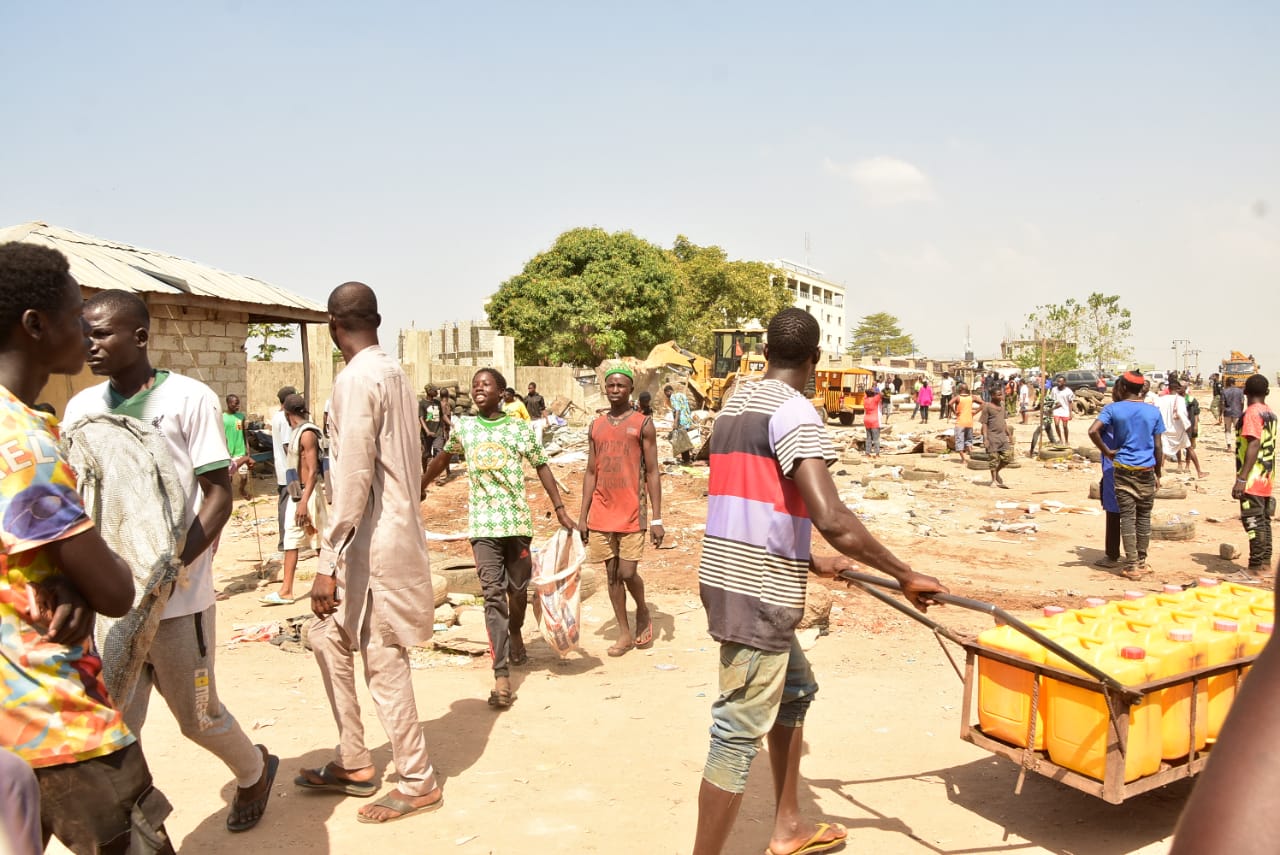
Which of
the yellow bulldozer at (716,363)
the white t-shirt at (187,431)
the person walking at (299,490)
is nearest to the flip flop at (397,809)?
the white t-shirt at (187,431)

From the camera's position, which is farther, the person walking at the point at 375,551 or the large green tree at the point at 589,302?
the large green tree at the point at 589,302

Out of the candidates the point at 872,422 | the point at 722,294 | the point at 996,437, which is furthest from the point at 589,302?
the point at 996,437

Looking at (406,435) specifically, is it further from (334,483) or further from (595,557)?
(595,557)

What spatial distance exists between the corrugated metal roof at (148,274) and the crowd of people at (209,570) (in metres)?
8.47

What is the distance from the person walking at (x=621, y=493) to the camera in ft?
20.7

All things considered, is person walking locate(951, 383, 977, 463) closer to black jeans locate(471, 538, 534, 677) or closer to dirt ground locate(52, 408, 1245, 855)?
dirt ground locate(52, 408, 1245, 855)

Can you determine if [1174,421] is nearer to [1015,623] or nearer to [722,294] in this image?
[1015,623]

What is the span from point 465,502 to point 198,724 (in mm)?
10535

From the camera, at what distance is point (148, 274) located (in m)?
12.1

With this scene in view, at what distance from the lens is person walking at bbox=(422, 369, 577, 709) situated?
5367mm

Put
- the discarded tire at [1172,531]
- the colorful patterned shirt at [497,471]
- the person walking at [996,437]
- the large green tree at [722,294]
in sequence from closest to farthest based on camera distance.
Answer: the colorful patterned shirt at [497,471] → the discarded tire at [1172,531] → the person walking at [996,437] → the large green tree at [722,294]

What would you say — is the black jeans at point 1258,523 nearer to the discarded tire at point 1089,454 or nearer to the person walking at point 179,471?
the person walking at point 179,471

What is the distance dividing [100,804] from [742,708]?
6.17 feet

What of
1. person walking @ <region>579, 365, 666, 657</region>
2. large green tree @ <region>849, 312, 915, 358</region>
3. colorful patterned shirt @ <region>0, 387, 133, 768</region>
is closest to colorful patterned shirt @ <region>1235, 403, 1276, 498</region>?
person walking @ <region>579, 365, 666, 657</region>
